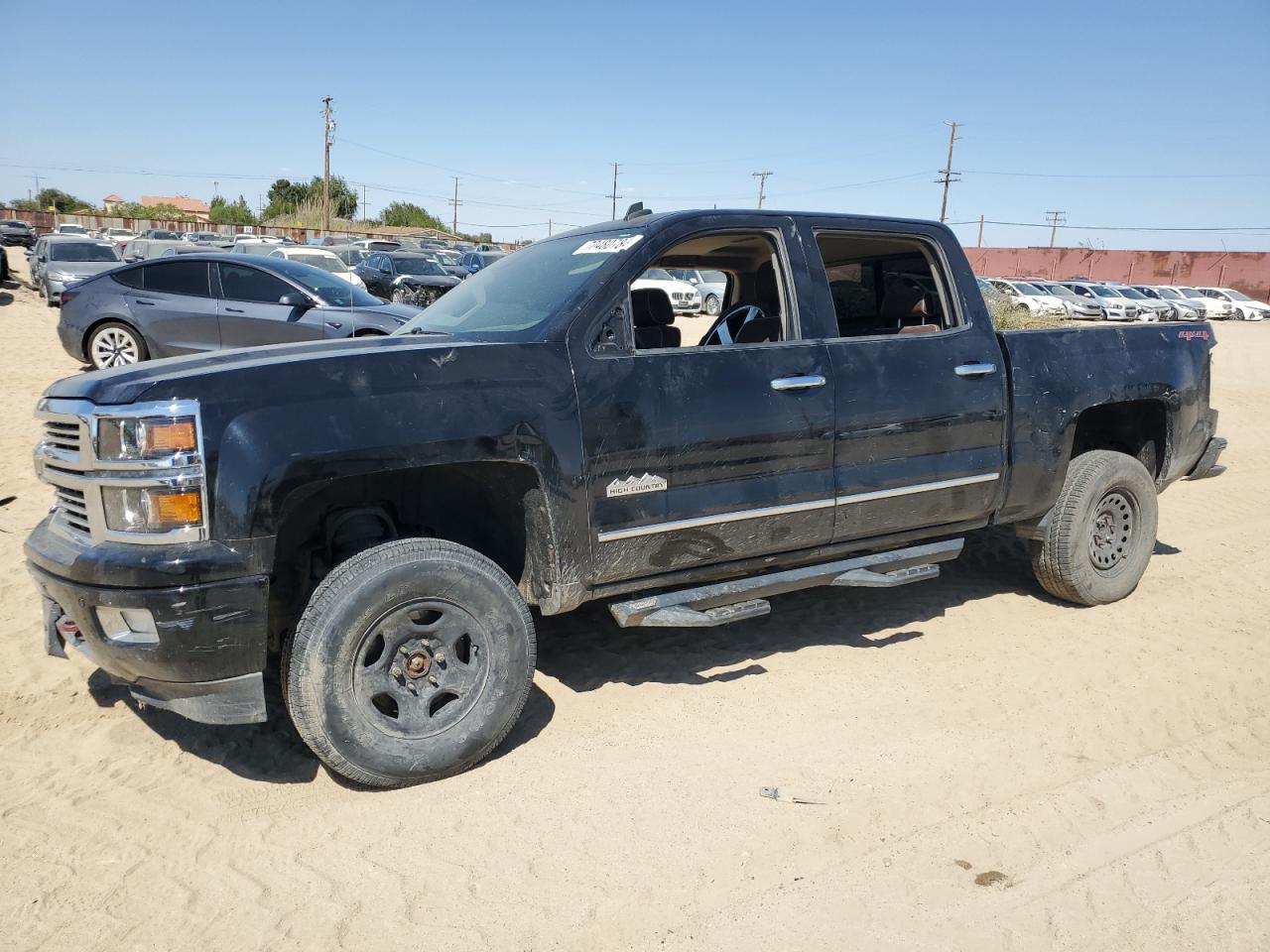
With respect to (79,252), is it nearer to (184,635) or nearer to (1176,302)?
(184,635)

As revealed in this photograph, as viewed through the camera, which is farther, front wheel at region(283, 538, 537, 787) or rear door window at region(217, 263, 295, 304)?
rear door window at region(217, 263, 295, 304)

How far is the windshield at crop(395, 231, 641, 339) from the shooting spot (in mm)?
3924

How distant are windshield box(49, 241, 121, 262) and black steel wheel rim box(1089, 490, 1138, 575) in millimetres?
21292

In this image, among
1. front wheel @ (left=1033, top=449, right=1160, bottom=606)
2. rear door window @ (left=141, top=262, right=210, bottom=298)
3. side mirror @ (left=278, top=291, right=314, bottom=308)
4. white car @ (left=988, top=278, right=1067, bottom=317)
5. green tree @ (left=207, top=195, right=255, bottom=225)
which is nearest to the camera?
front wheel @ (left=1033, top=449, right=1160, bottom=606)

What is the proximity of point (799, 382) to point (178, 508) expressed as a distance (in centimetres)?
246

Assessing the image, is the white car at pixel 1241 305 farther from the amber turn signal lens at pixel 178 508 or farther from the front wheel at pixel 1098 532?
the amber turn signal lens at pixel 178 508

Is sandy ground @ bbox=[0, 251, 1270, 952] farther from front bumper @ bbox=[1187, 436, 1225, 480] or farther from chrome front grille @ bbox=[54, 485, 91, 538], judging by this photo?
front bumper @ bbox=[1187, 436, 1225, 480]

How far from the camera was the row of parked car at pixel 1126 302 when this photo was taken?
119 ft

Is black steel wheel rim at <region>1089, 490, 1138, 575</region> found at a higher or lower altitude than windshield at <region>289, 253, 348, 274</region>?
lower

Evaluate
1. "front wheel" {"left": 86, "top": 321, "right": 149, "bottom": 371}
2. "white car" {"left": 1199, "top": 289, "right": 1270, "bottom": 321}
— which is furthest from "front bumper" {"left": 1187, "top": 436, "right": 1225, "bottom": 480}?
"white car" {"left": 1199, "top": 289, "right": 1270, "bottom": 321}

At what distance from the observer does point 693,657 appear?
4707mm

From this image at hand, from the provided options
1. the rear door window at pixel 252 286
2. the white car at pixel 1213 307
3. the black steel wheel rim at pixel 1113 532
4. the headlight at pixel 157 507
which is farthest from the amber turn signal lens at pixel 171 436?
the white car at pixel 1213 307

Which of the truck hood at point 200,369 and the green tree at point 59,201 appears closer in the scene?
the truck hood at point 200,369

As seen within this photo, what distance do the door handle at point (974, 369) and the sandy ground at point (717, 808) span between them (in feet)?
4.63
